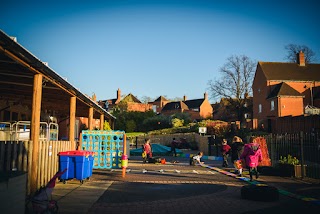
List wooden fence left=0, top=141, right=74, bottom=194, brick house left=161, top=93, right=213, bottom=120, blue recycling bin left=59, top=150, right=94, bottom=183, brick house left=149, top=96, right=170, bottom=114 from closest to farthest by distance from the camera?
wooden fence left=0, top=141, right=74, bottom=194
blue recycling bin left=59, top=150, right=94, bottom=183
brick house left=161, top=93, right=213, bottom=120
brick house left=149, top=96, right=170, bottom=114

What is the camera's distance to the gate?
43.0 ft

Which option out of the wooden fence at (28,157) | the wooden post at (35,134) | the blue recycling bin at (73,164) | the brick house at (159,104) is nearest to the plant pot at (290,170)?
the blue recycling bin at (73,164)

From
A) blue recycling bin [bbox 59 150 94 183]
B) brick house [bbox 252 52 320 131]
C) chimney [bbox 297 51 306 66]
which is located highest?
chimney [bbox 297 51 306 66]

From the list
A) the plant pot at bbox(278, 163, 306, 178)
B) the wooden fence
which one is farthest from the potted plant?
the wooden fence

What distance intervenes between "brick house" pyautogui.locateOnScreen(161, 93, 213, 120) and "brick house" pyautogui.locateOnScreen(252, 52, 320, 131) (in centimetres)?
3701

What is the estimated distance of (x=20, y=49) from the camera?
6543 millimetres

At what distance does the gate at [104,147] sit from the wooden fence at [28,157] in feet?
9.70

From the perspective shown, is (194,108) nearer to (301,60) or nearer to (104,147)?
(301,60)

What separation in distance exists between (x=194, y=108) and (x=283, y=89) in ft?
161

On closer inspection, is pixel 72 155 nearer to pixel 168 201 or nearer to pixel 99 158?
pixel 99 158

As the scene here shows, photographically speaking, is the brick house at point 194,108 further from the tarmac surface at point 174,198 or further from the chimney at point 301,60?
the tarmac surface at point 174,198

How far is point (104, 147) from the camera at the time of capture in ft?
43.7

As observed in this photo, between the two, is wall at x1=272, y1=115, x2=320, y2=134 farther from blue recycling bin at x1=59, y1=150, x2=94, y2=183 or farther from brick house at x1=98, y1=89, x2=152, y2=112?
brick house at x1=98, y1=89, x2=152, y2=112

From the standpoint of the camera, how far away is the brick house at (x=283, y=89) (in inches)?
1741
